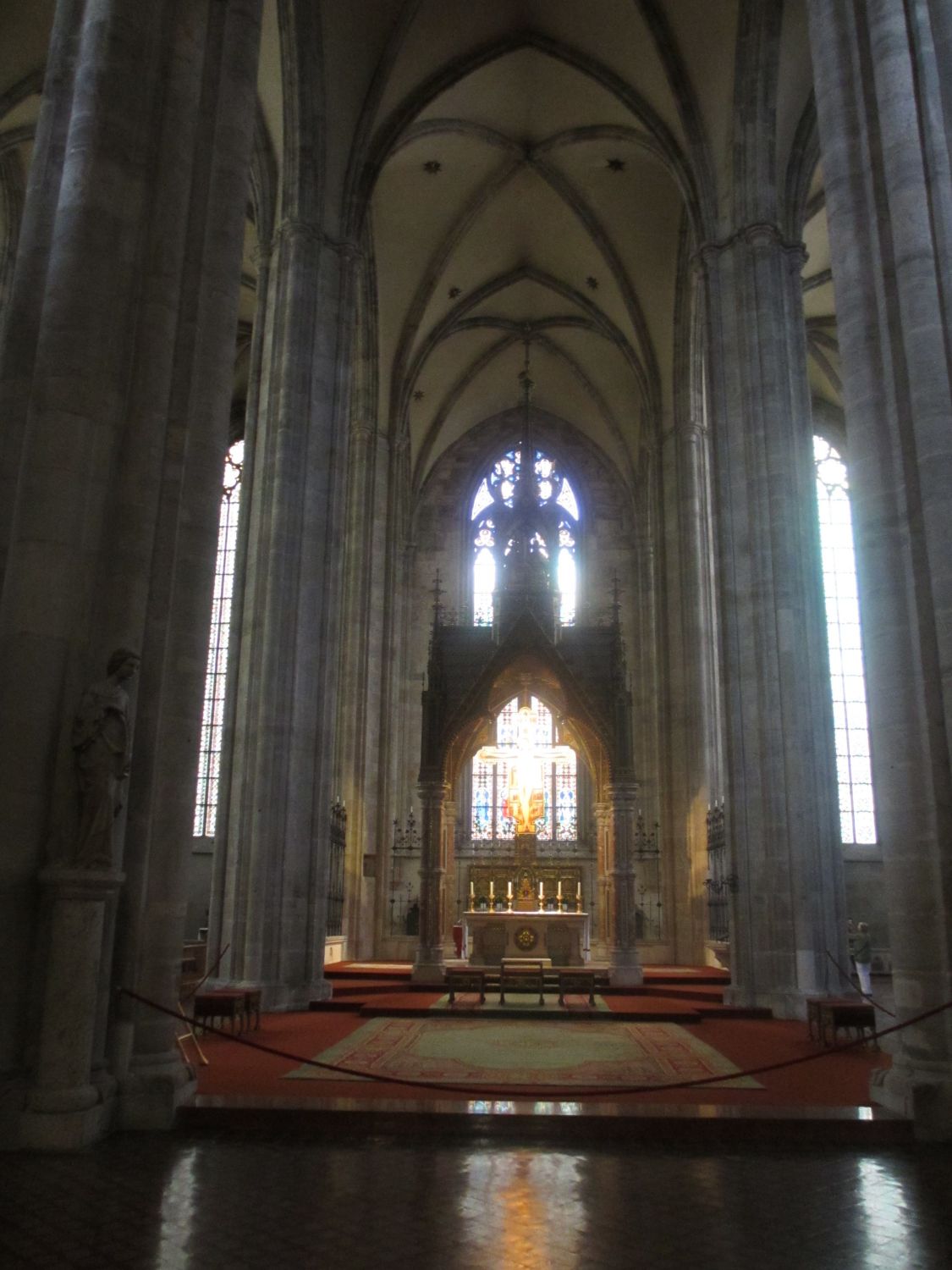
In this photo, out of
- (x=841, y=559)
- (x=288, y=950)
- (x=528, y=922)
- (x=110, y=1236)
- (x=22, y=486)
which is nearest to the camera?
(x=110, y=1236)

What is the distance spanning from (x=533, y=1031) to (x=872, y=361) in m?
8.27

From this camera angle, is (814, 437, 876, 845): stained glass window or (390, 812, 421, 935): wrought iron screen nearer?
(390, 812, 421, 935): wrought iron screen

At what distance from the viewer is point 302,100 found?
53.7 feet

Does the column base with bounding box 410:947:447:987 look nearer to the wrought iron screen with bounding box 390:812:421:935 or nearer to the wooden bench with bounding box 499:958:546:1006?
the wooden bench with bounding box 499:958:546:1006

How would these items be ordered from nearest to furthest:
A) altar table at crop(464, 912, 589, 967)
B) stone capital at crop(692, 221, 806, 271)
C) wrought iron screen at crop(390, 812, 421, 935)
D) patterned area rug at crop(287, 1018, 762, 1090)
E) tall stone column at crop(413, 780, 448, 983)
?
patterned area rug at crop(287, 1018, 762, 1090) → stone capital at crop(692, 221, 806, 271) → tall stone column at crop(413, 780, 448, 983) → altar table at crop(464, 912, 589, 967) → wrought iron screen at crop(390, 812, 421, 935)

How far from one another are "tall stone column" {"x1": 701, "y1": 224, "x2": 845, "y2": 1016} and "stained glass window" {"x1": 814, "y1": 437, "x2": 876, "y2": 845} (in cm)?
931

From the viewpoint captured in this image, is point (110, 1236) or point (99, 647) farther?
point (99, 647)

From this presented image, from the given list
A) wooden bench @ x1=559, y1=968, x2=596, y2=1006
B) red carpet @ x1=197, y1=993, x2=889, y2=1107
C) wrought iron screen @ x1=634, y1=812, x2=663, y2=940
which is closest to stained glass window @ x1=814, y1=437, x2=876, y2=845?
wrought iron screen @ x1=634, y1=812, x2=663, y2=940

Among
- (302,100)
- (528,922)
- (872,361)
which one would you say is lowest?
(528,922)

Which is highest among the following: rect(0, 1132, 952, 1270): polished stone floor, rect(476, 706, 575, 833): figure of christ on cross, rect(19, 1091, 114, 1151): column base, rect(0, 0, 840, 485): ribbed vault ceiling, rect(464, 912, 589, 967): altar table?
rect(0, 0, 840, 485): ribbed vault ceiling

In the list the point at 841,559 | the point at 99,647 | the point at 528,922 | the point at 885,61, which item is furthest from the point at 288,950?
the point at 841,559

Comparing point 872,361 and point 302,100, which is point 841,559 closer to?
point 302,100

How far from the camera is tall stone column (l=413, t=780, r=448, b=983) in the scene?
17359 millimetres

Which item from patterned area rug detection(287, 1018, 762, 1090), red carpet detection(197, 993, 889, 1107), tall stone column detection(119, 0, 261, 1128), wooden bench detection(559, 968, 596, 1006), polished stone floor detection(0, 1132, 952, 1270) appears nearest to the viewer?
polished stone floor detection(0, 1132, 952, 1270)
